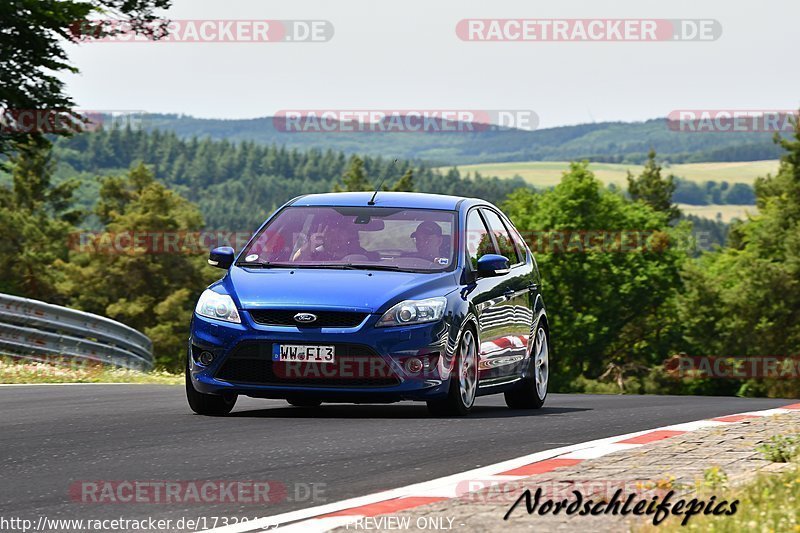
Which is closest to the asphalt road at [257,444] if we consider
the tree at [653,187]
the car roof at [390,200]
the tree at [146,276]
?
the car roof at [390,200]

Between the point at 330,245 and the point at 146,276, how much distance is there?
248 ft

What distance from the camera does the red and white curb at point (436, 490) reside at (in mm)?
6082

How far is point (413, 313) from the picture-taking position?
10945 millimetres

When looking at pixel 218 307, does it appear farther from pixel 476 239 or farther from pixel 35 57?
pixel 35 57

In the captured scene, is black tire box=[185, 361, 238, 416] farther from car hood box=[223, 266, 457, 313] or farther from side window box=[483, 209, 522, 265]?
side window box=[483, 209, 522, 265]

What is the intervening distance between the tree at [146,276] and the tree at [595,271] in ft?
69.5

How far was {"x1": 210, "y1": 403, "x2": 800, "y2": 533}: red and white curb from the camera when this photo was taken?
20.0 ft

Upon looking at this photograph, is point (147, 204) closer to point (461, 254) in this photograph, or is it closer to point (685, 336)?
point (685, 336)

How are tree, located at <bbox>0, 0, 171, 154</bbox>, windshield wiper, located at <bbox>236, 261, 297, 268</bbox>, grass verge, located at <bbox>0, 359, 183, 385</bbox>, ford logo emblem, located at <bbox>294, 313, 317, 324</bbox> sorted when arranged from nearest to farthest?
ford logo emblem, located at <bbox>294, 313, 317, 324</bbox>, windshield wiper, located at <bbox>236, 261, 297, 268</bbox>, grass verge, located at <bbox>0, 359, 183, 385</bbox>, tree, located at <bbox>0, 0, 171, 154</bbox>

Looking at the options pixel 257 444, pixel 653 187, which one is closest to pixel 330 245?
pixel 257 444

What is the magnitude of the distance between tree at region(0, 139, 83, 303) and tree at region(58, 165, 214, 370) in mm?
1848

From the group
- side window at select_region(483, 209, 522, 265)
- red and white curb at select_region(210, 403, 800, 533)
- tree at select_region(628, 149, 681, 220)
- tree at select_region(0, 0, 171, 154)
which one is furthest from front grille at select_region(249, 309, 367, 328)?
tree at select_region(628, 149, 681, 220)

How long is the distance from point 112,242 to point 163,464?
79.0 metres

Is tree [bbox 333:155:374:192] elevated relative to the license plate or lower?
elevated
